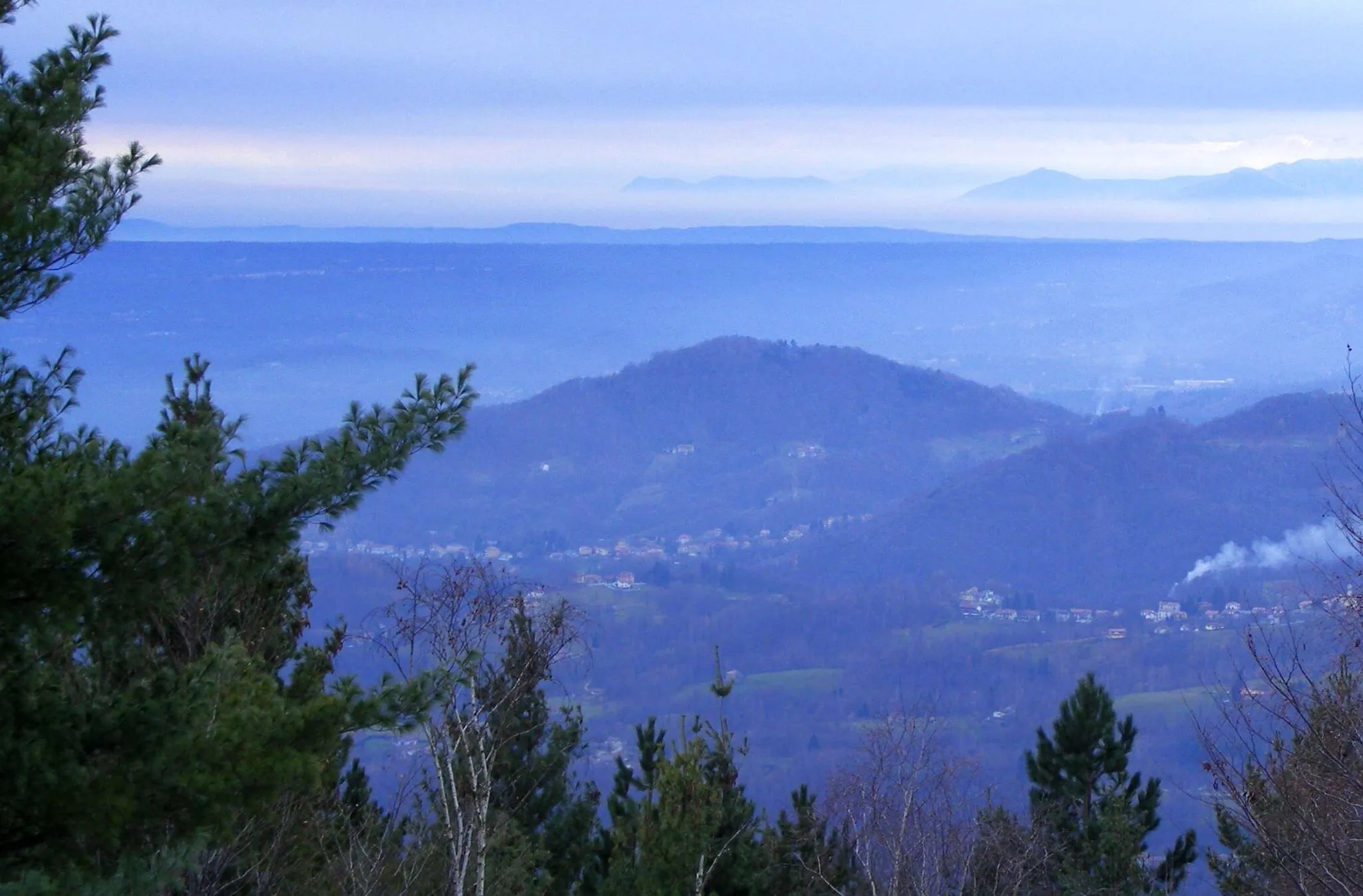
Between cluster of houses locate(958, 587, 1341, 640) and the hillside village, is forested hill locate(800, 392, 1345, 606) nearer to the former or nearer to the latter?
cluster of houses locate(958, 587, 1341, 640)

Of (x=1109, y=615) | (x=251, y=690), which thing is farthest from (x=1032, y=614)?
(x=251, y=690)

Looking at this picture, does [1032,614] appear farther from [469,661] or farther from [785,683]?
[469,661]

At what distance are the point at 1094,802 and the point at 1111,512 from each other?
148758 mm

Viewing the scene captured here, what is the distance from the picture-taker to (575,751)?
14359mm

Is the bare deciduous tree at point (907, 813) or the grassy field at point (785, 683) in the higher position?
the bare deciduous tree at point (907, 813)

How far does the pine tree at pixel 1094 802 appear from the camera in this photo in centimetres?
1413

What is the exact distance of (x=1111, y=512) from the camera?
15688cm

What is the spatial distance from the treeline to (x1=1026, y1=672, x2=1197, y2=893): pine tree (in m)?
3.44

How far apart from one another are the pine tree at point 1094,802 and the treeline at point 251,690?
11.3 ft

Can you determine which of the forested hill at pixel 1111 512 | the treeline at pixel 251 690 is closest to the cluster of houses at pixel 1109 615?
the forested hill at pixel 1111 512

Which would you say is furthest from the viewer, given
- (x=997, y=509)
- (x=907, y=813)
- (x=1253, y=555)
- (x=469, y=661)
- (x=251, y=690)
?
(x=997, y=509)

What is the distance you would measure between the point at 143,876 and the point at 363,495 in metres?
1.75

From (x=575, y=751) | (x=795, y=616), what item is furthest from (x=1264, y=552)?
(x=575, y=751)

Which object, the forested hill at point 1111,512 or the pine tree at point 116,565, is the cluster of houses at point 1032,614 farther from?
the pine tree at point 116,565
